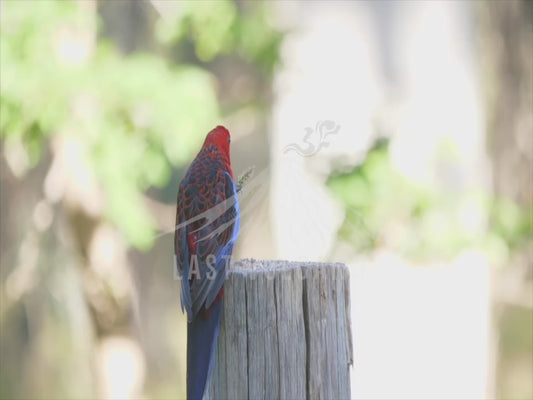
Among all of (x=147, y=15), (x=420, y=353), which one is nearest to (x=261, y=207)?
(x=420, y=353)

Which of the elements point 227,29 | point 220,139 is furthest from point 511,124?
point 220,139

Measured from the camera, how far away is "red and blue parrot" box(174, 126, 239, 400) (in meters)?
1.73

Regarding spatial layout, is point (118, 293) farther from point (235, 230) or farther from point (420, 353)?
point (235, 230)

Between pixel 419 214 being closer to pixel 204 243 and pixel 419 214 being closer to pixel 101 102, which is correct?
pixel 101 102

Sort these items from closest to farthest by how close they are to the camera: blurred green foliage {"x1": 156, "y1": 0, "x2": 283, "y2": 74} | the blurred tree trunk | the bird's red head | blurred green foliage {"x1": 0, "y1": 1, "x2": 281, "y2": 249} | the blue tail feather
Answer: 1. the blue tail feather
2. the bird's red head
3. blurred green foliage {"x1": 0, "y1": 1, "x2": 281, "y2": 249}
4. blurred green foliage {"x1": 156, "y1": 0, "x2": 283, "y2": 74}
5. the blurred tree trunk

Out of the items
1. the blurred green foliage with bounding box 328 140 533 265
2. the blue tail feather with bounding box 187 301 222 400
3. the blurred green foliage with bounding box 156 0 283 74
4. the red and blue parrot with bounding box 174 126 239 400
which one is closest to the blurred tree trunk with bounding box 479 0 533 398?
the blurred green foliage with bounding box 328 140 533 265

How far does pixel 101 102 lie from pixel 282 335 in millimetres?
3124

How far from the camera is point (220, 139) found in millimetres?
2186

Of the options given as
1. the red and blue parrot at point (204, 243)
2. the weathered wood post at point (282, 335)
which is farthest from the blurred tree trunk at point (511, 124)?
the weathered wood post at point (282, 335)

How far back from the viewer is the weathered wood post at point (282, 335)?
1710 millimetres

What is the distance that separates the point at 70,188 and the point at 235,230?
10.6 ft

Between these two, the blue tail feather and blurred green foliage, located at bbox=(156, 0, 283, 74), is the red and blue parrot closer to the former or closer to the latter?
the blue tail feather

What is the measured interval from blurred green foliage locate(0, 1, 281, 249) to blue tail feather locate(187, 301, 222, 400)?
2839mm

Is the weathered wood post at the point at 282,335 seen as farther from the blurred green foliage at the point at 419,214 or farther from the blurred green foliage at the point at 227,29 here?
the blurred green foliage at the point at 227,29
